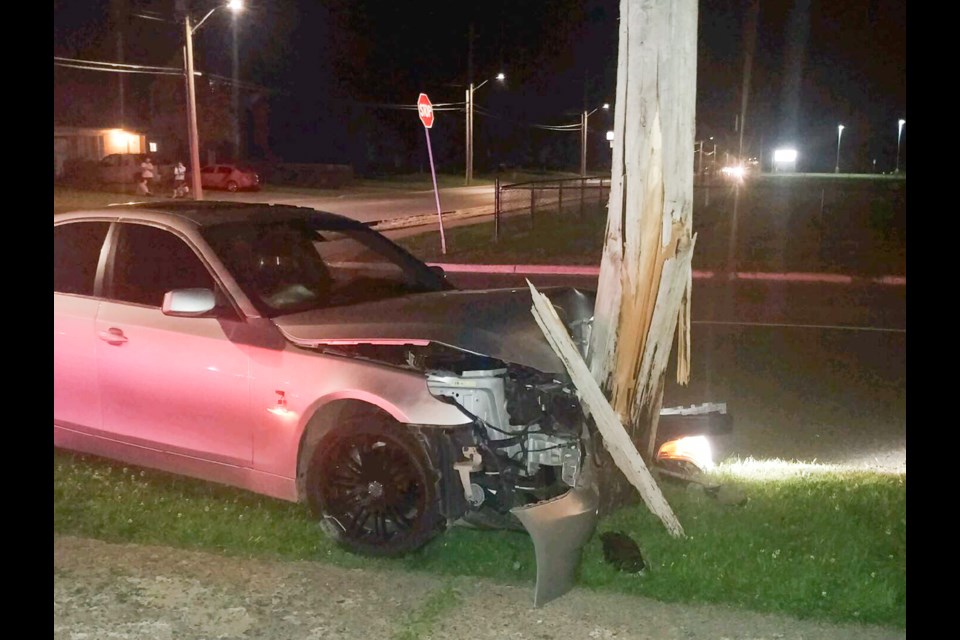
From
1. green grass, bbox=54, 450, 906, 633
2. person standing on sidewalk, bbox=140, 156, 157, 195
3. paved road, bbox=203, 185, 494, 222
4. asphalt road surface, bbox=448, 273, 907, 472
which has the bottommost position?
green grass, bbox=54, 450, 906, 633

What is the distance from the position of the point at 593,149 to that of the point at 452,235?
83.7 m

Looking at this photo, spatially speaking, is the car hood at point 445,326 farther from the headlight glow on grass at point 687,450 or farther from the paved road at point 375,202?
the paved road at point 375,202

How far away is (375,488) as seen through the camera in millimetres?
4578

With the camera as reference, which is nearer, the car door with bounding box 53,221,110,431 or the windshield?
the windshield

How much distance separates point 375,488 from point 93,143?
52792 mm

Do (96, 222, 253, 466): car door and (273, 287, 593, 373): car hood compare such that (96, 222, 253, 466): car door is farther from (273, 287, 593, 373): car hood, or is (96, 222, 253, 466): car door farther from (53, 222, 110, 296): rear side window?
A: (273, 287, 593, 373): car hood

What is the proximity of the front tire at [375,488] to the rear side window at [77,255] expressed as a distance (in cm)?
191

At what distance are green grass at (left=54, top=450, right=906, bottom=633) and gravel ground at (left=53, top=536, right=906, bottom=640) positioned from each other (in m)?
0.09

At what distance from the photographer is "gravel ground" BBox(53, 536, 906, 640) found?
12.6 ft

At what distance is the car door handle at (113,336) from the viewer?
17.0 ft

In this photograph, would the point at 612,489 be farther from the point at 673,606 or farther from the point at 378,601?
the point at 378,601

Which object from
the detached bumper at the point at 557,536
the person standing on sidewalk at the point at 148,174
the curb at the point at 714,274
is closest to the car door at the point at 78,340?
the detached bumper at the point at 557,536

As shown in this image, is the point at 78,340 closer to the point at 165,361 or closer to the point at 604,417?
the point at 165,361

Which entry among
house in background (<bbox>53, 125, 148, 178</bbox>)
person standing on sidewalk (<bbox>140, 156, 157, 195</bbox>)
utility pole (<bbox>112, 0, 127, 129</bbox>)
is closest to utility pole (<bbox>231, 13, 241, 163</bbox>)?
house in background (<bbox>53, 125, 148, 178</bbox>)
